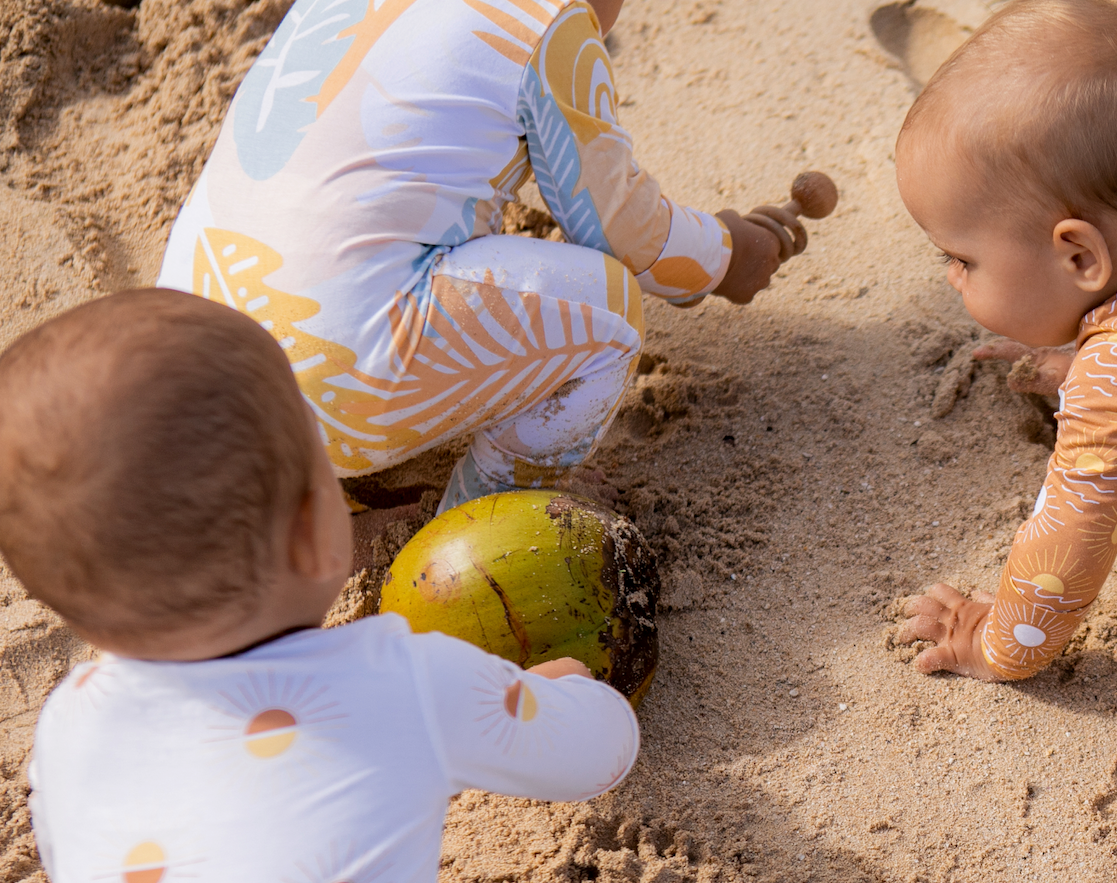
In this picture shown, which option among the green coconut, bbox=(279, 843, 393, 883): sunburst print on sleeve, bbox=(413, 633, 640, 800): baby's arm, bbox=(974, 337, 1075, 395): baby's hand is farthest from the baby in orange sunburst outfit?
bbox=(279, 843, 393, 883): sunburst print on sleeve

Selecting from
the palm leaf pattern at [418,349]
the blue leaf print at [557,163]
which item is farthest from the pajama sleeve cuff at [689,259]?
the palm leaf pattern at [418,349]

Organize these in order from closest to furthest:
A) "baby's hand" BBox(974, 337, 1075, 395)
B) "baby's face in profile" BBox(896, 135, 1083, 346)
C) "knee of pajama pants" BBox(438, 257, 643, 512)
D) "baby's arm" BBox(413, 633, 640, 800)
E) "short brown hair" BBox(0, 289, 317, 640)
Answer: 1. "short brown hair" BBox(0, 289, 317, 640)
2. "baby's arm" BBox(413, 633, 640, 800)
3. "baby's face in profile" BBox(896, 135, 1083, 346)
4. "knee of pajama pants" BBox(438, 257, 643, 512)
5. "baby's hand" BBox(974, 337, 1075, 395)

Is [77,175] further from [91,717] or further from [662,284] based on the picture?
[91,717]

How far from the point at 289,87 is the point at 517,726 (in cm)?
114

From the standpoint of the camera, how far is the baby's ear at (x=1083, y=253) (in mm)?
1390

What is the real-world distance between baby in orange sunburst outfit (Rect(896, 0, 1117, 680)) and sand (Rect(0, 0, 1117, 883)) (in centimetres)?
23

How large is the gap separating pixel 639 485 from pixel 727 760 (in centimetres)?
63

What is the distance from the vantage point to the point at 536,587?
154cm

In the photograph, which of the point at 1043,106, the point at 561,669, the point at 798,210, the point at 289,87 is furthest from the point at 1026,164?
the point at 289,87

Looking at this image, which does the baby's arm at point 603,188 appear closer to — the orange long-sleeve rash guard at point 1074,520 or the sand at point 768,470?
the sand at point 768,470

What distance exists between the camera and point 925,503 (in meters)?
1.93

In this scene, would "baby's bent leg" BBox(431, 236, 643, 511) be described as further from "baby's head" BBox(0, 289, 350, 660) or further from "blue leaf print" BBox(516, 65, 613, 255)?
"baby's head" BBox(0, 289, 350, 660)

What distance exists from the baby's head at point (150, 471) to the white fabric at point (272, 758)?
0.07m

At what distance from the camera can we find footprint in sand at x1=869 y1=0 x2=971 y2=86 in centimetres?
281
